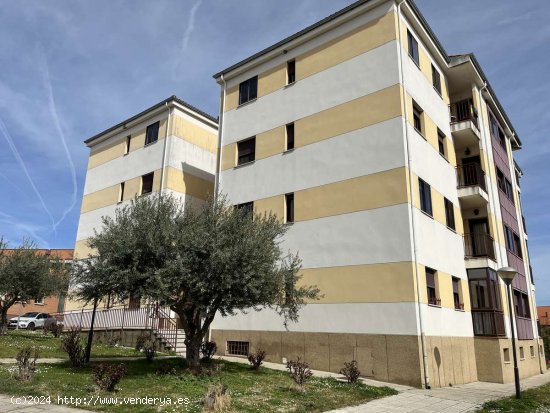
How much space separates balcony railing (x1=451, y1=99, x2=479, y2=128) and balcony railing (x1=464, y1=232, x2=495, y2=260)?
19.3ft

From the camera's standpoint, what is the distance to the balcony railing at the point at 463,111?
75.1 feet

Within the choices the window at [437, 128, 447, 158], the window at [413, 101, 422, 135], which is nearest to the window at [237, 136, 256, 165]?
the window at [413, 101, 422, 135]

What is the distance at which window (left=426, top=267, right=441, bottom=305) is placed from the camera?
16406 mm

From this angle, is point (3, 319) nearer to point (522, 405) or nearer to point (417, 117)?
point (417, 117)

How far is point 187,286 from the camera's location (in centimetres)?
1298

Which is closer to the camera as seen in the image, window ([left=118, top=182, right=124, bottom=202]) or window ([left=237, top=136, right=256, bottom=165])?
window ([left=237, top=136, right=256, bottom=165])

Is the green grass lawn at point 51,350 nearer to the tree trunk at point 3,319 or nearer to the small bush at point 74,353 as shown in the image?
the tree trunk at point 3,319

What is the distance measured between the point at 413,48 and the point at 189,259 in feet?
46.2

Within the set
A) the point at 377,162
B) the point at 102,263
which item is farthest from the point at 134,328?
the point at 377,162

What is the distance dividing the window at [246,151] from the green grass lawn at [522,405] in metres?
14.5

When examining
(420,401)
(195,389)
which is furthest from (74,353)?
(420,401)

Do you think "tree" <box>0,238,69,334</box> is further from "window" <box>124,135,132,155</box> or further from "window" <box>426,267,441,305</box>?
"window" <box>426,267,441,305</box>

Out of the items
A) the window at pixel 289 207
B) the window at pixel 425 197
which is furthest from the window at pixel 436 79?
the window at pixel 289 207

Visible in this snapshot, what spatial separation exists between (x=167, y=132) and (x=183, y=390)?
1827 cm
